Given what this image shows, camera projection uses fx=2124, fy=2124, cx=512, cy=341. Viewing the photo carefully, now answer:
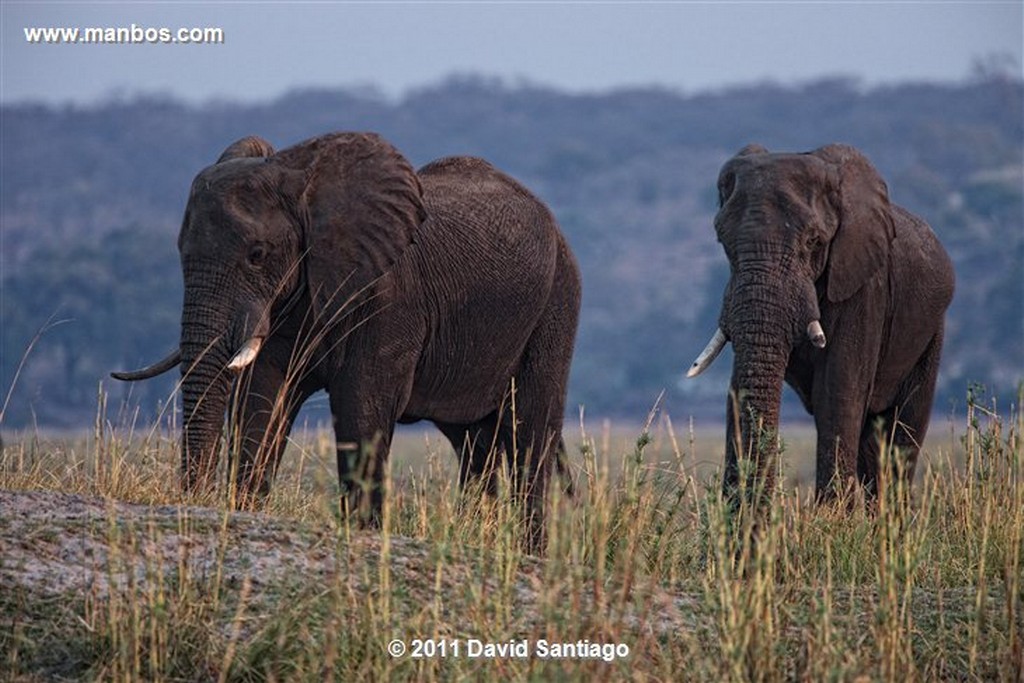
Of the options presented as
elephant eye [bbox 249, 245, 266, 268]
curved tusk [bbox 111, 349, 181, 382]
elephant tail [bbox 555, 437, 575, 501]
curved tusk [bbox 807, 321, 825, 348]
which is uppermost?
elephant eye [bbox 249, 245, 266, 268]

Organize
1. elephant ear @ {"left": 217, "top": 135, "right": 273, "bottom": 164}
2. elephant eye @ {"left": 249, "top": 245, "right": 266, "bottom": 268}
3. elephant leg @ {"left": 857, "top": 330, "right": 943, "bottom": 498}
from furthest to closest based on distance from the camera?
1. elephant leg @ {"left": 857, "top": 330, "right": 943, "bottom": 498}
2. elephant ear @ {"left": 217, "top": 135, "right": 273, "bottom": 164}
3. elephant eye @ {"left": 249, "top": 245, "right": 266, "bottom": 268}

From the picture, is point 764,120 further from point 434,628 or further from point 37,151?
point 434,628

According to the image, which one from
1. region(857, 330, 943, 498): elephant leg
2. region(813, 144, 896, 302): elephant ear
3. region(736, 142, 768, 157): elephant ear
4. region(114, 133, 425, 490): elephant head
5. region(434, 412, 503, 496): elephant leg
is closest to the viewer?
region(114, 133, 425, 490): elephant head

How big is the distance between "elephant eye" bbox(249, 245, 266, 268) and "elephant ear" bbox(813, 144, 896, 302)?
3774mm

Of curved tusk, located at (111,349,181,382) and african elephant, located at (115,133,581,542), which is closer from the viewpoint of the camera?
curved tusk, located at (111,349,181,382)

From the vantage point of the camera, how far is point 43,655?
696 cm

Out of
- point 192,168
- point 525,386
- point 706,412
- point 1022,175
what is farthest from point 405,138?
point 525,386

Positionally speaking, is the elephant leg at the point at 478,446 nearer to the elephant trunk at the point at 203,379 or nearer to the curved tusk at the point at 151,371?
the curved tusk at the point at 151,371

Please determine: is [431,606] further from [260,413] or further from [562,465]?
[562,465]

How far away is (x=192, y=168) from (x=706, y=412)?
67615 mm

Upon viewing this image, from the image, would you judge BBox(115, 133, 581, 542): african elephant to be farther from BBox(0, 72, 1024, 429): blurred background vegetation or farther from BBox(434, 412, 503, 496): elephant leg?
BBox(0, 72, 1024, 429): blurred background vegetation

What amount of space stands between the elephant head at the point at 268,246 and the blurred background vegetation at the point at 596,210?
35093mm

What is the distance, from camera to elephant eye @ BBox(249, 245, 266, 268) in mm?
10688

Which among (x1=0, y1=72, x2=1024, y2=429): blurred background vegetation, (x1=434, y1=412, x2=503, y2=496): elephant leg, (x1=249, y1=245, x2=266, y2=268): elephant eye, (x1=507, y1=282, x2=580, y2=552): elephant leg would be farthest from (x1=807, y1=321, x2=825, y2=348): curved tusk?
(x1=0, y1=72, x2=1024, y2=429): blurred background vegetation
